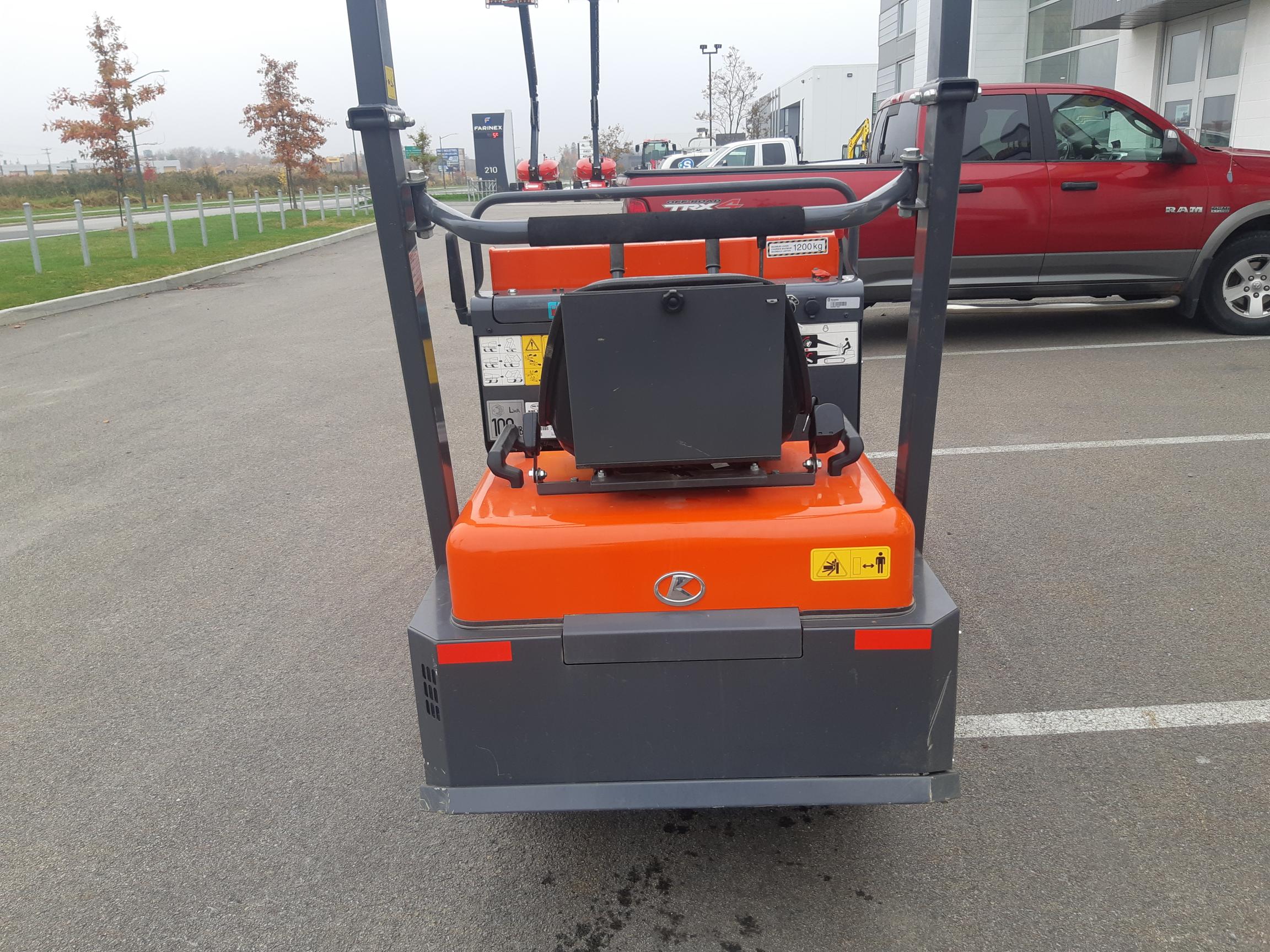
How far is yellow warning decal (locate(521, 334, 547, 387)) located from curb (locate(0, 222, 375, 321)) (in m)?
12.4

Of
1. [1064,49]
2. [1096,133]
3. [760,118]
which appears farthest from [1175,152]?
[760,118]

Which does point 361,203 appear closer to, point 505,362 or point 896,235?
point 896,235

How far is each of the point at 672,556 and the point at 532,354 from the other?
1.57 m

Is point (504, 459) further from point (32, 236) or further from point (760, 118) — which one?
point (760, 118)

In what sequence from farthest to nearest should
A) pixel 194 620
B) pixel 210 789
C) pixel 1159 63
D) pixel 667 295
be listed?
pixel 1159 63
pixel 194 620
pixel 210 789
pixel 667 295

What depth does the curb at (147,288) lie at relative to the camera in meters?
13.7

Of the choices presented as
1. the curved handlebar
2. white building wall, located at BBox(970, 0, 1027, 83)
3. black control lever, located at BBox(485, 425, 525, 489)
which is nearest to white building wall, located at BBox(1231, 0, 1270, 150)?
white building wall, located at BBox(970, 0, 1027, 83)

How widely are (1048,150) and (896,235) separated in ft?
5.06

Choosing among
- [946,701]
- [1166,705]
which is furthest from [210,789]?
A: [1166,705]

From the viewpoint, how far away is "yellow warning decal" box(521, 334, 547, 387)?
3643 mm

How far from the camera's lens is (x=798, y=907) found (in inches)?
100

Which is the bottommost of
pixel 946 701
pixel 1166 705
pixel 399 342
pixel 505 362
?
pixel 1166 705

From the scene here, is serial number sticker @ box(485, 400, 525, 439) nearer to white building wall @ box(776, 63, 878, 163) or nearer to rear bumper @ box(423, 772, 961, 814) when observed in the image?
rear bumper @ box(423, 772, 961, 814)

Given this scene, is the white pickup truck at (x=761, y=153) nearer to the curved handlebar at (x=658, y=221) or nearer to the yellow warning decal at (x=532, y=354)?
the yellow warning decal at (x=532, y=354)
